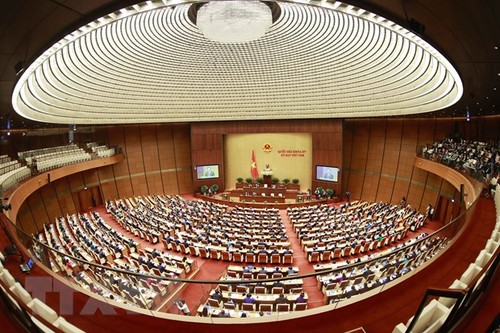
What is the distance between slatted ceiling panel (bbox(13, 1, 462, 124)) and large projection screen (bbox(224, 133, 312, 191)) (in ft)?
14.8

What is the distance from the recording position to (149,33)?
42.7 ft

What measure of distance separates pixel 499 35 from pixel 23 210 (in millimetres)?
20627

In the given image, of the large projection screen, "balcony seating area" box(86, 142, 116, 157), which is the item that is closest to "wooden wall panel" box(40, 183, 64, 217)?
"balcony seating area" box(86, 142, 116, 157)

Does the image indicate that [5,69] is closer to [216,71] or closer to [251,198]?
[216,71]

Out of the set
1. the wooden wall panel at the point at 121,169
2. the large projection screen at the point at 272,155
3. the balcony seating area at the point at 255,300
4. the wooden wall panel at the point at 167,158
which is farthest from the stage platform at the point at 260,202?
the balcony seating area at the point at 255,300

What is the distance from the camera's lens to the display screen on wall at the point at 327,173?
82.9 ft

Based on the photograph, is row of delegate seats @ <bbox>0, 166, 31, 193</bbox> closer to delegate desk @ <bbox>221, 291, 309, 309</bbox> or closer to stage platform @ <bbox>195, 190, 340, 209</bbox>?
delegate desk @ <bbox>221, 291, 309, 309</bbox>

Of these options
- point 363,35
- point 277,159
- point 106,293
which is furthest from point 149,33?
point 277,159

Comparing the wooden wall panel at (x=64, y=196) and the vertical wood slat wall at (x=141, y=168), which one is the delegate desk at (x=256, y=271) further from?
the vertical wood slat wall at (x=141, y=168)

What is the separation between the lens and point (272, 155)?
28344 mm

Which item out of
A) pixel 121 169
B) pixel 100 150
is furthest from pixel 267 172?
pixel 100 150

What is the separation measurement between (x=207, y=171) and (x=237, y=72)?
445 inches

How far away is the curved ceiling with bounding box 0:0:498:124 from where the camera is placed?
675 cm

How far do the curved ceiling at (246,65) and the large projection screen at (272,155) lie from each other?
4470 mm
